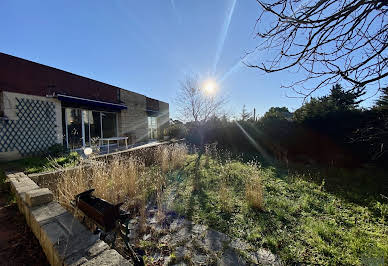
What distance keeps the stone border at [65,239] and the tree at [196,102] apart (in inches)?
395

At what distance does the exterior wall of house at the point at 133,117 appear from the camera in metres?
11.0

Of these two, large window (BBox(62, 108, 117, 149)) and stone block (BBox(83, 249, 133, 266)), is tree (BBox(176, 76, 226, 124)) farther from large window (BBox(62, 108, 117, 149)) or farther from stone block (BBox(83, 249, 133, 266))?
stone block (BBox(83, 249, 133, 266))

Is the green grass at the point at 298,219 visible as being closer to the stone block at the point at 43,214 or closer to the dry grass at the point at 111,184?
the dry grass at the point at 111,184

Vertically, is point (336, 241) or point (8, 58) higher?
point (8, 58)

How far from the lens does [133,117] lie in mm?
12047

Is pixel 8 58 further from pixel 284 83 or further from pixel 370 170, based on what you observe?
pixel 370 170

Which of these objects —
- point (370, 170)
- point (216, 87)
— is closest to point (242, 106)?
point (216, 87)

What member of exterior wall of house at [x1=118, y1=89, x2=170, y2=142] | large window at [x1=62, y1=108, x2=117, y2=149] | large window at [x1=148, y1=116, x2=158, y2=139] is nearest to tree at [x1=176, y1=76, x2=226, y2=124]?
exterior wall of house at [x1=118, y1=89, x2=170, y2=142]

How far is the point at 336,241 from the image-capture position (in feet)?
6.25

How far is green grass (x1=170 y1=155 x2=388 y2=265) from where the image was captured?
174cm

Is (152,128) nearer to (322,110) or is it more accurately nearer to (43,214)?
(322,110)

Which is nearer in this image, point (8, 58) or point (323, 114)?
point (8, 58)

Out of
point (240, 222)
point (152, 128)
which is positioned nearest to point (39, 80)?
point (152, 128)

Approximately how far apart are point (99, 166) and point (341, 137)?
28.7 ft
